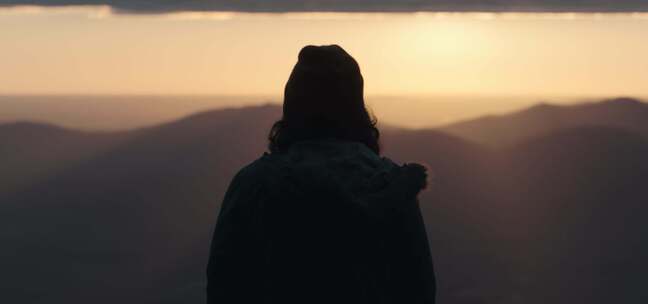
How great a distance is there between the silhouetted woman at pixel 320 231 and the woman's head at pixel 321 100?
0.04 meters

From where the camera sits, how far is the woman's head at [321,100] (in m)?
3.15

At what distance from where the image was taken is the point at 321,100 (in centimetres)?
318

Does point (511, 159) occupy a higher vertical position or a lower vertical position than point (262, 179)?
lower

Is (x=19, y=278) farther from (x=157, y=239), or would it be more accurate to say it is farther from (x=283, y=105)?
(x=283, y=105)

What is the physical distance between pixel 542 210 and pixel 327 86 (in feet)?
395

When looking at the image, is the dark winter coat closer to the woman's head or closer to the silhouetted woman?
the silhouetted woman

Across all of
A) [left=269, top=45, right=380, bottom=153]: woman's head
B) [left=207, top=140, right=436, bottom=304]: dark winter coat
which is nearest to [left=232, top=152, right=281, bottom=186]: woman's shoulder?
[left=207, top=140, right=436, bottom=304]: dark winter coat

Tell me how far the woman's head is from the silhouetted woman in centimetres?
4

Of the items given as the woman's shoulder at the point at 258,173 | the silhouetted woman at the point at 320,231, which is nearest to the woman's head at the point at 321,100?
the silhouetted woman at the point at 320,231

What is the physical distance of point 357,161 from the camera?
3.07 metres

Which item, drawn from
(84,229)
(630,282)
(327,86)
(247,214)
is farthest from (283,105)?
(84,229)

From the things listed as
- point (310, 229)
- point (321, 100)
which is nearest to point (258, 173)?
point (310, 229)

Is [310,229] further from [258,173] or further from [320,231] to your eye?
[258,173]

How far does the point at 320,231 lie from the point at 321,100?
1.26 feet
